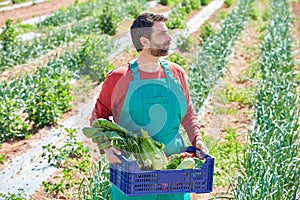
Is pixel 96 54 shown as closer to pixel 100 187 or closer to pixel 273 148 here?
pixel 273 148

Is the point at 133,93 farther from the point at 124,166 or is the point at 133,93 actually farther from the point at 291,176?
the point at 291,176

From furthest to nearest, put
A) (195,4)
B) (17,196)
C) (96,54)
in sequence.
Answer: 1. (195,4)
2. (96,54)
3. (17,196)

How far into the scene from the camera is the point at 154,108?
2.86m

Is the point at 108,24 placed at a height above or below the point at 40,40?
below

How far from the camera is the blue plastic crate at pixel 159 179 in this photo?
2674 mm

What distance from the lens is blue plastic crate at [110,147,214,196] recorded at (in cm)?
267

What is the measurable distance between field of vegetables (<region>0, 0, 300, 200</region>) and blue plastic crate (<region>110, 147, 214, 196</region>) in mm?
372

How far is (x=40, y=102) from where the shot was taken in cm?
627

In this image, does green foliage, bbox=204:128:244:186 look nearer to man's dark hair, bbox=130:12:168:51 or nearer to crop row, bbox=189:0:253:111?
crop row, bbox=189:0:253:111

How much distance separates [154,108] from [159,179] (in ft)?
1.10

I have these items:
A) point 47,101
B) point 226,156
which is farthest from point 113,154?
point 47,101

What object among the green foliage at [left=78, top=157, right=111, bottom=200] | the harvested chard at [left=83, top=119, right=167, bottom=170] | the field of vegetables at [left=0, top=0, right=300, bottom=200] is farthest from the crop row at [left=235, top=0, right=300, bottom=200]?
the harvested chard at [left=83, top=119, right=167, bottom=170]

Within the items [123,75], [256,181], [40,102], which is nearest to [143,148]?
[123,75]

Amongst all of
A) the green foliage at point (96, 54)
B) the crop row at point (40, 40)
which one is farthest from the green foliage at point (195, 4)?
the green foliage at point (96, 54)
